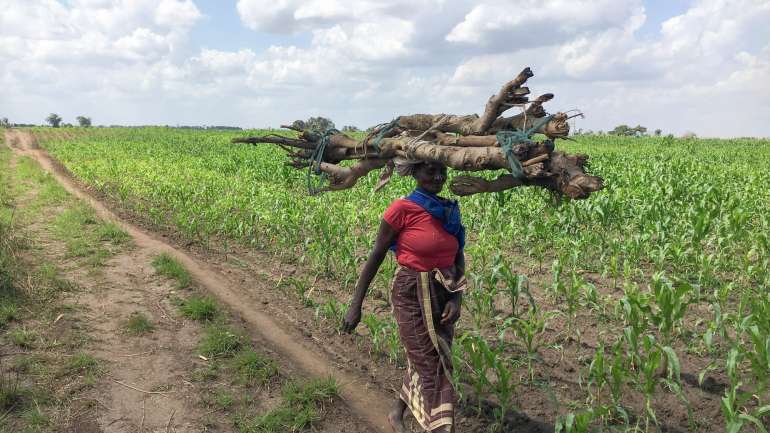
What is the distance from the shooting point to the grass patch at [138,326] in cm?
521

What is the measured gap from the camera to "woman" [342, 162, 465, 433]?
3238mm

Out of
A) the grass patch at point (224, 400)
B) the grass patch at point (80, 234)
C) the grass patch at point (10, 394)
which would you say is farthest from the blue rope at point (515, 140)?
the grass patch at point (80, 234)

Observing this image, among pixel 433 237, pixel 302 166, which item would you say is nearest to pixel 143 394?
pixel 302 166

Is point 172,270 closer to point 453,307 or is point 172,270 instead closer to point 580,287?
point 453,307

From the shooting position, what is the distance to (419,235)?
3230 millimetres

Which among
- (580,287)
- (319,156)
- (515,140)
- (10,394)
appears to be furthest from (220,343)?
(580,287)

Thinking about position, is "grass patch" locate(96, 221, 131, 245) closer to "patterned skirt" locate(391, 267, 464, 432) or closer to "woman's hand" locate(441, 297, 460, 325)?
"patterned skirt" locate(391, 267, 464, 432)

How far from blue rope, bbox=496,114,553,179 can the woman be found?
1.78 ft

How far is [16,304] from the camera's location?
5520 millimetres

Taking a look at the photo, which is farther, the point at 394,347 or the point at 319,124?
the point at 394,347

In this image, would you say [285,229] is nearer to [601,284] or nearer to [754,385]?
[601,284]

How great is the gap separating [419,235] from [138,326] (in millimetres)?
3450

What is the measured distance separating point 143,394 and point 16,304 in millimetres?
2391

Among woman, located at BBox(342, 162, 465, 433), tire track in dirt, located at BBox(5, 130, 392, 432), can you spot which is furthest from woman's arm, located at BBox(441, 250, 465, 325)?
tire track in dirt, located at BBox(5, 130, 392, 432)
